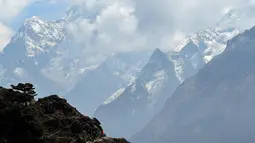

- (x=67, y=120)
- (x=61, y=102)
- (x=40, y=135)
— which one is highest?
(x=61, y=102)

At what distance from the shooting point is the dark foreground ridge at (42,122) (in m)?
69.2

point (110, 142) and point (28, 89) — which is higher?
point (28, 89)

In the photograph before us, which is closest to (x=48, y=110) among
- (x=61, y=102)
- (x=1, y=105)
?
(x=61, y=102)

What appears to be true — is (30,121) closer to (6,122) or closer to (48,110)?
(6,122)

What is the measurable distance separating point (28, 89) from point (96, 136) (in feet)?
36.2

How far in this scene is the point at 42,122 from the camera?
2950 inches

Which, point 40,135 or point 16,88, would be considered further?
point 16,88

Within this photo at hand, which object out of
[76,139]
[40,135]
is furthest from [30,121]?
[76,139]

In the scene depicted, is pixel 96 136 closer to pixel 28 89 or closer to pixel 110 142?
pixel 110 142

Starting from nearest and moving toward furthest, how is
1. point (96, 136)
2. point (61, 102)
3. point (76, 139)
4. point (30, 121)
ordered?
point (30, 121) < point (76, 139) < point (96, 136) < point (61, 102)

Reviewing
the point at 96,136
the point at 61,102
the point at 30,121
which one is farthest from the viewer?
the point at 61,102

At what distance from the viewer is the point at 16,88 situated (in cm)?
8094

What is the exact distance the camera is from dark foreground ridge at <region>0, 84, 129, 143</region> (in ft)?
227

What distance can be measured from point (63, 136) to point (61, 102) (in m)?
10.9
